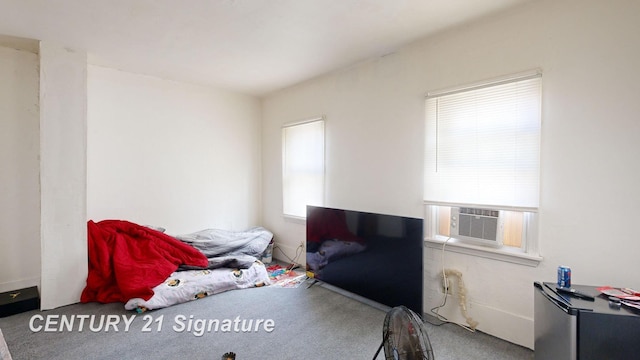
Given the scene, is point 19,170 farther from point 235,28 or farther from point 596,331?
point 596,331

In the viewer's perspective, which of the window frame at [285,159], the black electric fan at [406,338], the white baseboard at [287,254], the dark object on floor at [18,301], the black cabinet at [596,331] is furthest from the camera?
the white baseboard at [287,254]

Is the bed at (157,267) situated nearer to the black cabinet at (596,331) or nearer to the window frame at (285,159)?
the window frame at (285,159)

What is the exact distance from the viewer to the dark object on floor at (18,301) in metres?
2.47

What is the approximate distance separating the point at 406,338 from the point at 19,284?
376 centimetres

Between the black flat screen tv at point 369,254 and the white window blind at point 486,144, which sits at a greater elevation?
the white window blind at point 486,144

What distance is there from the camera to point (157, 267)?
2.84 meters

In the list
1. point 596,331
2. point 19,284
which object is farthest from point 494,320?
point 19,284

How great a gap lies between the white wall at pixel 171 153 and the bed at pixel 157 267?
358mm

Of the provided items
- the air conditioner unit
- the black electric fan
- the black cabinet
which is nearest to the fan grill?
the black electric fan

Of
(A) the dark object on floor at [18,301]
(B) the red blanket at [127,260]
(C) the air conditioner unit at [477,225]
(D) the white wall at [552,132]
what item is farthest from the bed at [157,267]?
(C) the air conditioner unit at [477,225]

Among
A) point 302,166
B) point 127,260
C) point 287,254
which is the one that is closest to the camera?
point 127,260

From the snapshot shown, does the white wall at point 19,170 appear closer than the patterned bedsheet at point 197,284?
No

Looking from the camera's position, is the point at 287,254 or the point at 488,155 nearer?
the point at 488,155

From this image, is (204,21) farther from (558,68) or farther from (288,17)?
(558,68)
